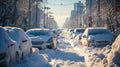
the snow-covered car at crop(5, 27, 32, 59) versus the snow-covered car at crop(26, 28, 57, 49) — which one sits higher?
the snow-covered car at crop(5, 27, 32, 59)

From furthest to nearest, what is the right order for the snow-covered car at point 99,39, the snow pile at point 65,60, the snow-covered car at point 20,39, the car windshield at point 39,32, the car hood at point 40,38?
1. the car windshield at point 39,32
2. the snow-covered car at point 99,39
3. the car hood at point 40,38
4. the snow pile at point 65,60
5. the snow-covered car at point 20,39

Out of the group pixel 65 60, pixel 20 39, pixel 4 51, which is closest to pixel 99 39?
pixel 65 60

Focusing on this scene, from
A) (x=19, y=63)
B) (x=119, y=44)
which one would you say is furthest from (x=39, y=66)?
(x=119, y=44)

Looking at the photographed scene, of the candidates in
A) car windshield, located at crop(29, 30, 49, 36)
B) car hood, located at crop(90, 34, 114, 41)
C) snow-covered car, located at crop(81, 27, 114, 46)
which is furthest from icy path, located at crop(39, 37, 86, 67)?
car hood, located at crop(90, 34, 114, 41)

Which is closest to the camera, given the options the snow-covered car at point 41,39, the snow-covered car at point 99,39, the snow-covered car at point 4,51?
the snow-covered car at point 4,51

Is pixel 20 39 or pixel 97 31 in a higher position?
pixel 20 39

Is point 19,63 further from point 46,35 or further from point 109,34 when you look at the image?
point 109,34

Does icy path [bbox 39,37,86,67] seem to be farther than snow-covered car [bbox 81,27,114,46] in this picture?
No

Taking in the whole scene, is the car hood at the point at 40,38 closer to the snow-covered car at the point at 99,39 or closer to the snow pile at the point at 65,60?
the snow-covered car at the point at 99,39

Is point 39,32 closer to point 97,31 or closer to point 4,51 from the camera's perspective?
point 97,31

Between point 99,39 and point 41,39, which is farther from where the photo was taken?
point 99,39

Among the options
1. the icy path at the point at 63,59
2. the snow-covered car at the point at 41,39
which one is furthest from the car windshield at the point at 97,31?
the icy path at the point at 63,59

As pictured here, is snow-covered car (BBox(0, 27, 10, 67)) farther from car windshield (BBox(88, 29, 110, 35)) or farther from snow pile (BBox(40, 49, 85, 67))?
car windshield (BBox(88, 29, 110, 35))

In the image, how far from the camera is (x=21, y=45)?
1496cm
